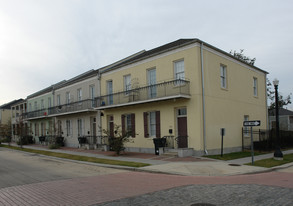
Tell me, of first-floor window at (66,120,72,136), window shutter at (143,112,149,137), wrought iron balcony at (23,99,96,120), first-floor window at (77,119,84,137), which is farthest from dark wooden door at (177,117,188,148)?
first-floor window at (66,120,72,136)

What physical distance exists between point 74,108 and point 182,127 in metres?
13.7

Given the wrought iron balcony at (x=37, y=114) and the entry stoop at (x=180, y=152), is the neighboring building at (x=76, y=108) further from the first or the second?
the entry stoop at (x=180, y=152)

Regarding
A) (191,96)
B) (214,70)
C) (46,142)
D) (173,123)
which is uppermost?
(214,70)

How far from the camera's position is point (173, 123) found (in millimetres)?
16672

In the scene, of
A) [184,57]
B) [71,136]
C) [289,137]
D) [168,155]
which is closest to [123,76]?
[184,57]

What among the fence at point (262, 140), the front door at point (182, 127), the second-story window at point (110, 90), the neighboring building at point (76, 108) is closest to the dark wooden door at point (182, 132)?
the front door at point (182, 127)

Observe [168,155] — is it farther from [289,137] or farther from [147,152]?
[289,137]

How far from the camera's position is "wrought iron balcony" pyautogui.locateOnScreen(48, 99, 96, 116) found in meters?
24.0

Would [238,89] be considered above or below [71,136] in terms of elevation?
above

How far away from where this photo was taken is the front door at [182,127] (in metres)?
16.3

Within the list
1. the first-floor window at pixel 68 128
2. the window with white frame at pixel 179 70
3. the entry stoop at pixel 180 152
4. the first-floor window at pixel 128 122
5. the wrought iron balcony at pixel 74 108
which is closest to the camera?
the entry stoop at pixel 180 152

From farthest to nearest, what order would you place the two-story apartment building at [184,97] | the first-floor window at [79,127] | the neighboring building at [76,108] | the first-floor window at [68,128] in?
the first-floor window at [68,128] < the first-floor window at [79,127] < the neighboring building at [76,108] < the two-story apartment building at [184,97]

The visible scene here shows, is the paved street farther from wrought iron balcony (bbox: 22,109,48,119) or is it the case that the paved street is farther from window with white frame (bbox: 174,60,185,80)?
wrought iron balcony (bbox: 22,109,48,119)

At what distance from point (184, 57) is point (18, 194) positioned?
1218 centimetres
